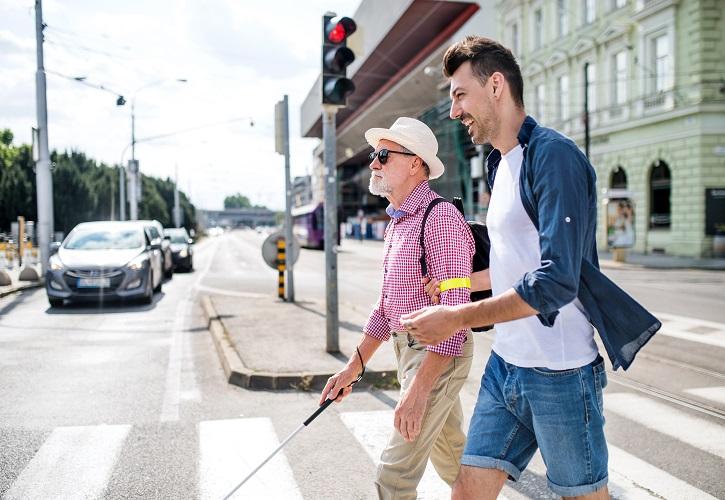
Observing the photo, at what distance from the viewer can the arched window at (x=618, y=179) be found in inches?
1257

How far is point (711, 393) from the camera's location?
609cm

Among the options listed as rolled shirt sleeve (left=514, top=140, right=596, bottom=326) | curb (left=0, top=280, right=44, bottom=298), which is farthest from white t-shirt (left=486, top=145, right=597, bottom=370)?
curb (left=0, top=280, right=44, bottom=298)

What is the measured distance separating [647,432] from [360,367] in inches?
115

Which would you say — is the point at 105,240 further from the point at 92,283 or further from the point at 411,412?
the point at 411,412

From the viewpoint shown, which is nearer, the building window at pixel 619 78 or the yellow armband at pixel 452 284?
the yellow armband at pixel 452 284

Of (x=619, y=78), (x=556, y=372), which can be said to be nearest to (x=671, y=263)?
(x=619, y=78)

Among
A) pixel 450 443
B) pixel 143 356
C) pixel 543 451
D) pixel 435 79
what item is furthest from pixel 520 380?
pixel 435 79

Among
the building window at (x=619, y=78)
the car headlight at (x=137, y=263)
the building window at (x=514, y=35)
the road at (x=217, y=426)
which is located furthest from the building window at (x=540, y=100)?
the road at (x=217, y=426)

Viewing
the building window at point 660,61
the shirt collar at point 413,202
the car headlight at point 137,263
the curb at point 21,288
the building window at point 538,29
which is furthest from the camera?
the building window at point 538,29

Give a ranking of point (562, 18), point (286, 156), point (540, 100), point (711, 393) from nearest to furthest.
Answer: point (711, 393) < point (286, 156) < point (562, 18) < point (540, 100)

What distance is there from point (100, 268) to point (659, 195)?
23.8 metres

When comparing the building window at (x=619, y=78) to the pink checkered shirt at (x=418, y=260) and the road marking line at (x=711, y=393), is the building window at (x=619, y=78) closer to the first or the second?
the road marking line at (x=711, y=393)

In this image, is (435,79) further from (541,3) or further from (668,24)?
(668,24)

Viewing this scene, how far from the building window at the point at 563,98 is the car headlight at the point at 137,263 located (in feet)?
88.4
